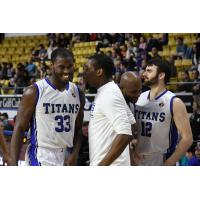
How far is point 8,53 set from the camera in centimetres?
1498

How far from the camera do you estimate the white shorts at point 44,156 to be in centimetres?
381

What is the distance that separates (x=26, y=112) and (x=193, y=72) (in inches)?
222

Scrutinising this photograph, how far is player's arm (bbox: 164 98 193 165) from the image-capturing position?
3.66 metres

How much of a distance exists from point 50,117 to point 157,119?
0.91 metres

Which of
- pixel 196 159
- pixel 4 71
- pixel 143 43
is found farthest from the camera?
pixel 4 71

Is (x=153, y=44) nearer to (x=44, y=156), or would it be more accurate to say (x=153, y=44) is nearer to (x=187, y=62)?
(x=187, y=62)

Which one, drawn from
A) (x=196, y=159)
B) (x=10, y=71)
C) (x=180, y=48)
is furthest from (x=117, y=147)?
(x=10, y=71)

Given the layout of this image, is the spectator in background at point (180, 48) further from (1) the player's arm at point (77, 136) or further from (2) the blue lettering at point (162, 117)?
(1) the player's arm at point (77, 136)

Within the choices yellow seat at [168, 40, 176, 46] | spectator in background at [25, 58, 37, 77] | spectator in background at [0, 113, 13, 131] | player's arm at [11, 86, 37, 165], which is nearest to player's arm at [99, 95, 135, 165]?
player's arm at [11, 86, 37, 165]

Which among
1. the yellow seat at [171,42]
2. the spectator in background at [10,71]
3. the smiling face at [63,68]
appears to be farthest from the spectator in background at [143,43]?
the smiling face at [63,68]

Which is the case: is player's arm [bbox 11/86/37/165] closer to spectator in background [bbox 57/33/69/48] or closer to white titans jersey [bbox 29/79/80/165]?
white titans jersey [bbox 29/79/80/165]

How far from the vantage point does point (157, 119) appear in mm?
3977
